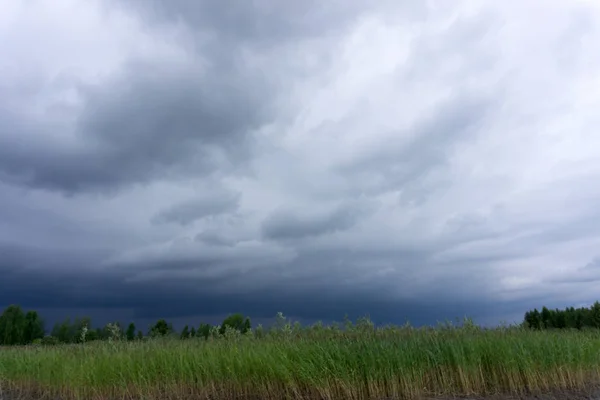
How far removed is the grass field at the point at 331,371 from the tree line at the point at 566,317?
2247 centimetres

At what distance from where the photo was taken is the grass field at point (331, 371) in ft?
36.3

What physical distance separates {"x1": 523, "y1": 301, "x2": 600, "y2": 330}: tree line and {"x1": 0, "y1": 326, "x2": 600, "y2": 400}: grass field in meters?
22.5

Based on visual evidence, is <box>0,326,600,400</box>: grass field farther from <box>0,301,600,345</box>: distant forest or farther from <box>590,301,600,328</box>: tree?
<box>590,301,600,328</box>: tree

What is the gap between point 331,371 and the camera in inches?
430

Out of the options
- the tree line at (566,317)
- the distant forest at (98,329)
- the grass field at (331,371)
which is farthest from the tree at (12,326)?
the tree line at (566,317)

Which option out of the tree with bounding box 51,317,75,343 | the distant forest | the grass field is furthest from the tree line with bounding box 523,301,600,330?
the tree with bounding box 51,317,75,343

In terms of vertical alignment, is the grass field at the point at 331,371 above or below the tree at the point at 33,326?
below

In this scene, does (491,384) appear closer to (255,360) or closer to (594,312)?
(255,360)

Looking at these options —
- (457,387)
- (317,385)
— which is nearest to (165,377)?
(317,385)

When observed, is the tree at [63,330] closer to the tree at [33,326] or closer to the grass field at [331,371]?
the tree at [33,326]

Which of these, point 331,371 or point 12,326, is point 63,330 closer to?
point 12,326

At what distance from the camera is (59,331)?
40.9 meters

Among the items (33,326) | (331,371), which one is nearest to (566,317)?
(331,371)

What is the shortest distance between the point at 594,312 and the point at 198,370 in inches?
1246
